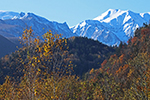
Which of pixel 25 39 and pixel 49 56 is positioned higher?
pixel 25 39

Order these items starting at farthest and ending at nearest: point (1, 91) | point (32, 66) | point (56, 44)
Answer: point (1, 91) → point (56, 44) → point (32, 66)

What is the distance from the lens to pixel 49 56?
17328mm

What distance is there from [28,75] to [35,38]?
3.37 meters

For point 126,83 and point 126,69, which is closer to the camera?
point 126,83

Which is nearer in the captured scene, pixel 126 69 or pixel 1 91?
pixel 1 91

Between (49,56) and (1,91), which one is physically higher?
(1,91)

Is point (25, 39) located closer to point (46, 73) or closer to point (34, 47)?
point (34, 47)

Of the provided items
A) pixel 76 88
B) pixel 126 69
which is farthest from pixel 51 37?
pixel 126 69

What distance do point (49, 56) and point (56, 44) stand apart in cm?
137

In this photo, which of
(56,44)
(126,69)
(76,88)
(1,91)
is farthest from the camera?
(126,69)

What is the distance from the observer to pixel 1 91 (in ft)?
124

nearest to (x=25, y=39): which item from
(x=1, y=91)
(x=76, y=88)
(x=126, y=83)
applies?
(x=1, y=91)

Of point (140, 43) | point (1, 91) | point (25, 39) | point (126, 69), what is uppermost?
point (140, 43)

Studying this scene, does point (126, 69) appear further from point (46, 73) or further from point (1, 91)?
point (46, 73)
